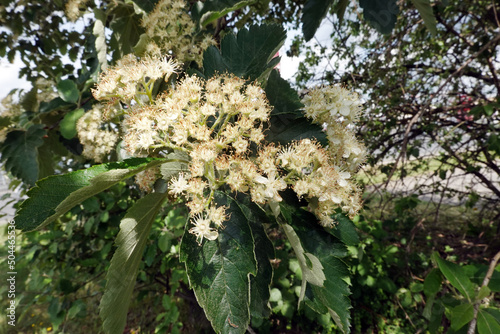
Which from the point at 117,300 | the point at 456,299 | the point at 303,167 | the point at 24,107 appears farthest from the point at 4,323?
the point at 456,299

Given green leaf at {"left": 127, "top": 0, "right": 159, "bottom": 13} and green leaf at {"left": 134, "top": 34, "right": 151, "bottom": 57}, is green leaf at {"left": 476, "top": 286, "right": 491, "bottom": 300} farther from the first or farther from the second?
green leaf at {"left": 127, "top": 0, "right": 159, "bottom": 13}

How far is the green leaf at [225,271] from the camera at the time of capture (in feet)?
2.01

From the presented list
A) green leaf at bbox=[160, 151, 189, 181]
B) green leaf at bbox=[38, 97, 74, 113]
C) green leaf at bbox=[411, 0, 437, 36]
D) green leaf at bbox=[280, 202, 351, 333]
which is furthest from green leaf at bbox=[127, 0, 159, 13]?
green leaf at bbox=[411, 0, 437, 36]

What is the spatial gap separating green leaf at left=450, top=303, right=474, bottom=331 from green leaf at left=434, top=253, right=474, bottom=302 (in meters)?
0.08

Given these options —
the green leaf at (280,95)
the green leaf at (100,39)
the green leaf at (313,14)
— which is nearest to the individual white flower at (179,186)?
the green leaf at (280,95)

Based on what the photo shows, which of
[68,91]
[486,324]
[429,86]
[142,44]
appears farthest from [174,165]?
[429,86]

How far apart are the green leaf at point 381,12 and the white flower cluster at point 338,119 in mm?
490

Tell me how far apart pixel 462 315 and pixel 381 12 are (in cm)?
128

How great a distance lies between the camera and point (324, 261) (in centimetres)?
73

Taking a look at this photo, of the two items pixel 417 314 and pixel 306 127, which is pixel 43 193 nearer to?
pixel 306 127

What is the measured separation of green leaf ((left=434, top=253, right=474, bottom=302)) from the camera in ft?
3.78

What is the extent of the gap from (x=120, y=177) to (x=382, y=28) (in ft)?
3.83

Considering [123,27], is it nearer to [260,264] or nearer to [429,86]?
[260,264]

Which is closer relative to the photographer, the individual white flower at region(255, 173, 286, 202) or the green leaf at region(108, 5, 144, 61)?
the individual white flower at region(255, 173, 286, 202)
